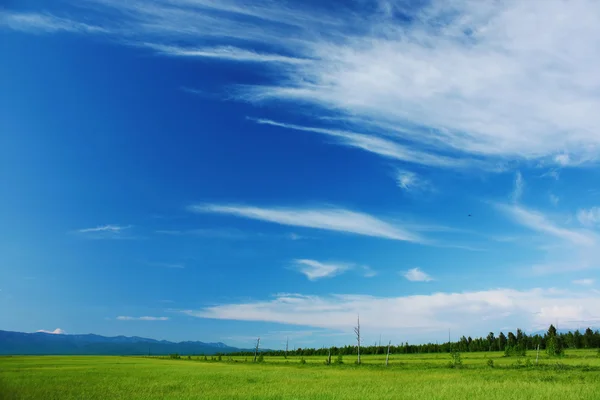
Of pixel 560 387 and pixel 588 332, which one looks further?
pixel 588 332

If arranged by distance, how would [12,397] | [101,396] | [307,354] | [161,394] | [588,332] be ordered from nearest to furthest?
[12,397] < [101,396] < [161,394] < [588,332] < [307,354]

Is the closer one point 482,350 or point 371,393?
point 371,393

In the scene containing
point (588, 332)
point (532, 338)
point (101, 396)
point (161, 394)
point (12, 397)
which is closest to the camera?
point (12, 397)

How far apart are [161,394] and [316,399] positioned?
32.4 feet

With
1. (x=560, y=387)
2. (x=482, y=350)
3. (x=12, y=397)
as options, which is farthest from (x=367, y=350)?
(x=12, y=397)

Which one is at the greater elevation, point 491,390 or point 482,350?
point 491,390

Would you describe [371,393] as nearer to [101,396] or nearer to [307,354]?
[101,396]

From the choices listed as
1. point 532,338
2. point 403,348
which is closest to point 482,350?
point 532,338

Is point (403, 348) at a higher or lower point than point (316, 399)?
lower

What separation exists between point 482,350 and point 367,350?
128ft

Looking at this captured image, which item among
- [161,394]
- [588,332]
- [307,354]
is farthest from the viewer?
[307,354]

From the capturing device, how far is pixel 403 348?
150 m

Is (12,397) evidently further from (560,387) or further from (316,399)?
(560,387)

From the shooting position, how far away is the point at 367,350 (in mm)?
154500
